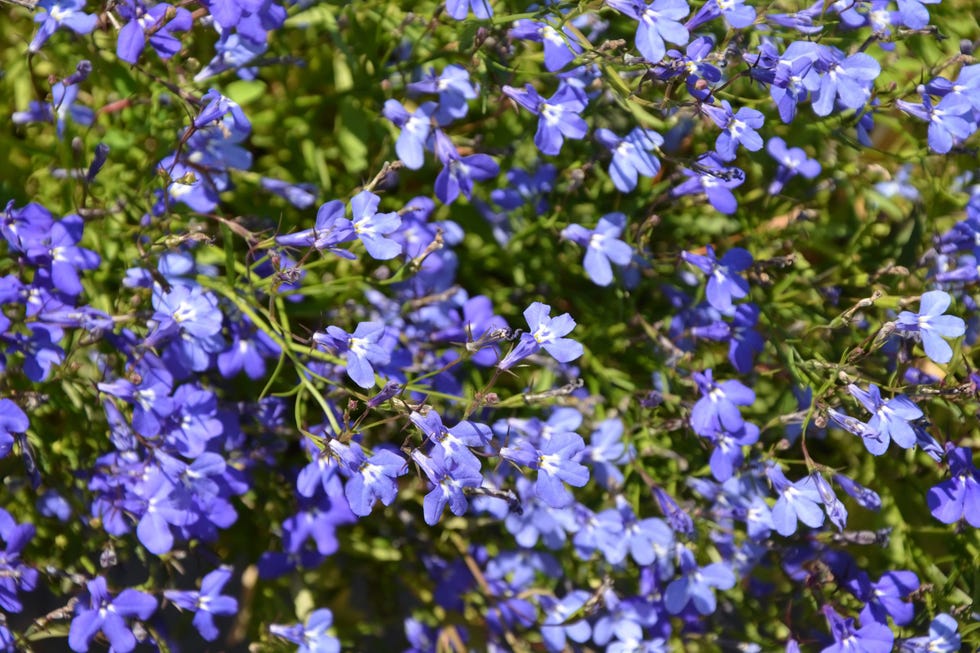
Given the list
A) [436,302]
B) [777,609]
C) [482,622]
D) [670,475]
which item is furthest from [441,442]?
[777,609]

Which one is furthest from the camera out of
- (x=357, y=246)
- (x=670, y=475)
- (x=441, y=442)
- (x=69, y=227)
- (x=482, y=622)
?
(x=482, y=622)

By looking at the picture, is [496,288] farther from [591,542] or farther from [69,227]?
[69,227]

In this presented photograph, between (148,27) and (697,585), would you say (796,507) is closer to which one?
(697,585)

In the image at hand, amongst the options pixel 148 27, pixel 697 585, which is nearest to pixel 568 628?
pixel 697 585

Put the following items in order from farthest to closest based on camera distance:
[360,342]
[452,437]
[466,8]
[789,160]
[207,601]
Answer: [789,160] < [207,601] < [466,8] < [360,342] < [452,437]

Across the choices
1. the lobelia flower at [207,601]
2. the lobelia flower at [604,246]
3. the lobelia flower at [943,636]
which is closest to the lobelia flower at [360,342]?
the lobelia flower at [604,246]

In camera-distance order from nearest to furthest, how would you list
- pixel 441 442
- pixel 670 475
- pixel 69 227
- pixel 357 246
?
1. pixel 441 442
2. pixel 69 227
3. pixel 357 246
4. pixel 670 475
